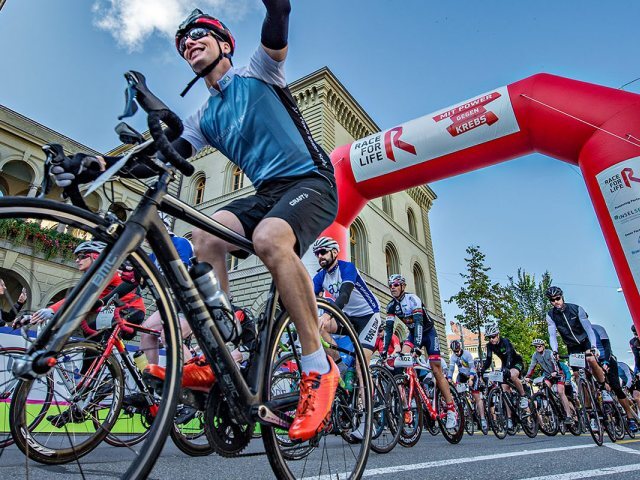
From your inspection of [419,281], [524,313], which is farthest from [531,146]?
[524,313]

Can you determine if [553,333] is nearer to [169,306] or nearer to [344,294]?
[344,294]

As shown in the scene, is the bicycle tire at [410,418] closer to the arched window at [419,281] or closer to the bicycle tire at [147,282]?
the bicycle tire at [147,282]

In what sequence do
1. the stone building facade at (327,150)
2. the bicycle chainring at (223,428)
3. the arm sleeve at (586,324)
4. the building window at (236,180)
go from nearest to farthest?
the bicycle chainring at (223,428) → the arm sleeve at (586,324) → the stone building facade at (327,150) → the building window at (236,180)

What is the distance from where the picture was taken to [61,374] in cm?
136

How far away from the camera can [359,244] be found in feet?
65.3

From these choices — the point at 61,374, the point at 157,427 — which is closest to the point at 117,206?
the point at 61,374

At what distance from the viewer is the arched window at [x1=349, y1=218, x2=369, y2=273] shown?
19.7 m

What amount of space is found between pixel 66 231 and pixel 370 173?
312 inches

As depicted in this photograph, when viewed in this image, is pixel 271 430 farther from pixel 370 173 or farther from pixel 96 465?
pixel 370 173

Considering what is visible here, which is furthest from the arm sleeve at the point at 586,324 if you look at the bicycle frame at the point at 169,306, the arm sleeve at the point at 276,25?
the arm sleeve at the point at 276,25

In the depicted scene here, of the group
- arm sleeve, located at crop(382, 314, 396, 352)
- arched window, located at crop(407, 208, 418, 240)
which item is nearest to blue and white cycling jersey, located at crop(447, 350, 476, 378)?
arm sleeve, located at crop(382, 314, 396, 352)

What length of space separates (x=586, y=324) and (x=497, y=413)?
215cm

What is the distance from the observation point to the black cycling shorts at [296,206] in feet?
5.74

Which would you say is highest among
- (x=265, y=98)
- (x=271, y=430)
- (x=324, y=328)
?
(x=265, y=98)
